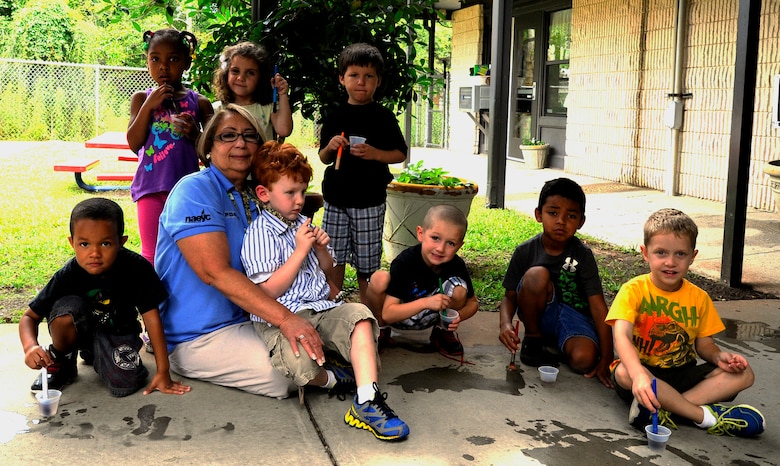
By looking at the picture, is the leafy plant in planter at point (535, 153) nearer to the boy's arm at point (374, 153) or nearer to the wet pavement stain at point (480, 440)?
the boy's arm at point (374, 153)

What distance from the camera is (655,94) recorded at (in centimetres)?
926

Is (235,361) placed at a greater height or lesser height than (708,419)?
greater

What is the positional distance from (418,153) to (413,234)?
402 inches

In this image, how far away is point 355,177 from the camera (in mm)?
4004

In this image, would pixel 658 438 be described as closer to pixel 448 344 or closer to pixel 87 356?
pixel 448 344

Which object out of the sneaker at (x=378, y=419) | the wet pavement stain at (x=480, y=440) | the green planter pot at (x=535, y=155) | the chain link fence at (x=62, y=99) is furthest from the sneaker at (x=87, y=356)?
the chain link fence at (x=62, y=99)

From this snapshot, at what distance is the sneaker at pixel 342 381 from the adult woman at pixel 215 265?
0.17 m

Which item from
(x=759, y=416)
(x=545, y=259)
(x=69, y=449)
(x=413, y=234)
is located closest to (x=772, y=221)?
(x=413, y=234)

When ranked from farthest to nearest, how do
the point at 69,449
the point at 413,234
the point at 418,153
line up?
the point at 418,153 < the point at 413,234 < the point at 69,449

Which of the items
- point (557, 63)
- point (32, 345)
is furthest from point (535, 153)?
point (32, 345)

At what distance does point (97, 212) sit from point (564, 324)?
209cm

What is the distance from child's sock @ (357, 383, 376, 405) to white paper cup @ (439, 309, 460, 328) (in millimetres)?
618

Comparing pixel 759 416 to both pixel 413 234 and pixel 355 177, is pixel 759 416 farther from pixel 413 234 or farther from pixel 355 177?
pixel 413 234

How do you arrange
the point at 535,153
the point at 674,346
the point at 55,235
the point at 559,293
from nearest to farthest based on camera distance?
the point at 674,346 < the point at 559,293 < the point at 55,235 < the point at 535,153
